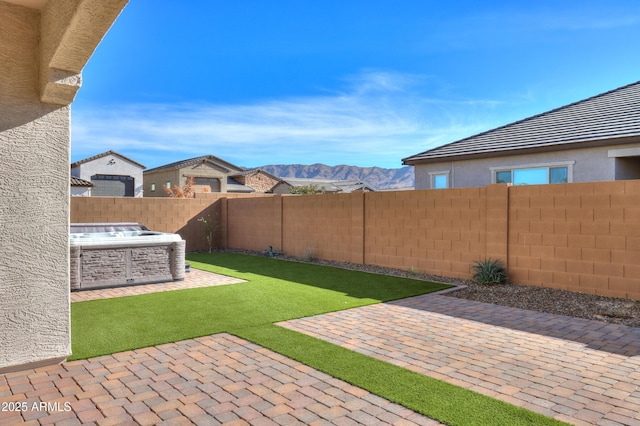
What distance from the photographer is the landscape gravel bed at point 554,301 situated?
619 centimetres

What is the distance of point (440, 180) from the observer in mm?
14602

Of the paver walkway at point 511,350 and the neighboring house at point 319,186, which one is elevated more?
Result: the neighboring house at point 319,186

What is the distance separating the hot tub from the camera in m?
8.29

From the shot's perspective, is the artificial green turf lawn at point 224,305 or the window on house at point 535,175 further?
the window on house at point 535,175

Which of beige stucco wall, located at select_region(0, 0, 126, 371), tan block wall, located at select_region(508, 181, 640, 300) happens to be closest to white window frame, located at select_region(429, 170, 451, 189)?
tan block wall, located at select_region(508, 181, 640, 300)

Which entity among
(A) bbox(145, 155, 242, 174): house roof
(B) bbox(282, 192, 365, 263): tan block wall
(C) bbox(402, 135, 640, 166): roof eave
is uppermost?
(A) bbox(145, 155, 242, 174): house roof

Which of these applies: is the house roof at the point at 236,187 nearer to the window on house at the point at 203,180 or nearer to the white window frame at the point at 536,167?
the window on house at the point at 203,180

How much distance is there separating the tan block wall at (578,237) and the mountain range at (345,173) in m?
151

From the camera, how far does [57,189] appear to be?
423 centimetres

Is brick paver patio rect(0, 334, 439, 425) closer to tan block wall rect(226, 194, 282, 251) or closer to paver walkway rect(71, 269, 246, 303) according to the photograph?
paver walkway rect(71, 269, 246, 303)

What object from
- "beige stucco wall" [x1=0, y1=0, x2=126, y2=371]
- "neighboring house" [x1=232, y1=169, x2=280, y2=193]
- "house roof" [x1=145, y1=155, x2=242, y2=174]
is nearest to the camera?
"beige stucco wall" [x1=0, y1=0, x2=126, y2=371]

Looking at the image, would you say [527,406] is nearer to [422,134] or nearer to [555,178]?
A: [555,178]

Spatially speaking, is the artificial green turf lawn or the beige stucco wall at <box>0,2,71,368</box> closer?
the beige stucco wall at <box>0,2,71,368</box>

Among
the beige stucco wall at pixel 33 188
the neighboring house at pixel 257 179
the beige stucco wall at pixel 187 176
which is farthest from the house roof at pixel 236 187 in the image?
the beige stucco wall at pixel 33 188
